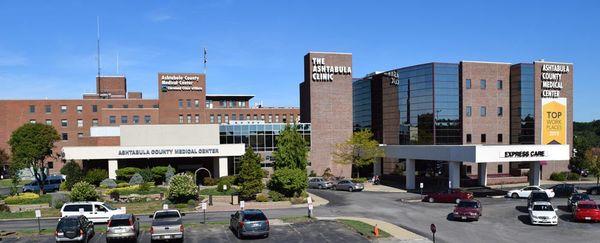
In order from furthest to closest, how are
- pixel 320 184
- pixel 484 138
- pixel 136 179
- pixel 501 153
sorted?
1. pixel 484 138
2. pixel 320 184
3. pixel 136 179
4. pixel 501 153

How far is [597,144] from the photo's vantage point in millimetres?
150375

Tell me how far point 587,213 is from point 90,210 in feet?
117

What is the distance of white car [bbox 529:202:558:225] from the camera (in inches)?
1389

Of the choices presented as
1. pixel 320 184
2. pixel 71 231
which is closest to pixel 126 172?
pixel 320 184

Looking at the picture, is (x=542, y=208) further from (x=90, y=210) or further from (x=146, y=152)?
(x=146, y=152)

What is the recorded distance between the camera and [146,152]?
6762 centimetres

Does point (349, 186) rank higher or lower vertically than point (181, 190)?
lower

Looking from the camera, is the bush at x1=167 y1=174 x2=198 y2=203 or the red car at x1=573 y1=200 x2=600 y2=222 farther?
the bush at x1=167 y1=174 x2=198 y2=203

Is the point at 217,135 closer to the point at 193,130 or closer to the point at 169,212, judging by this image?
the point at 193,130

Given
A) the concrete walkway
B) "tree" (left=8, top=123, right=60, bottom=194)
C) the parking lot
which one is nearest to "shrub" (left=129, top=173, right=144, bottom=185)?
"tree" (left=8, top=123, right=60, bottom=194)

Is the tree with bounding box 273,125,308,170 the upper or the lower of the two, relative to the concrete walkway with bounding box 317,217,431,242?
upper

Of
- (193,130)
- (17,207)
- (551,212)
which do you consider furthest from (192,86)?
(551,212)

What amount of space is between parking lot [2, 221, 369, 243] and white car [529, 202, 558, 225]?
534 inches

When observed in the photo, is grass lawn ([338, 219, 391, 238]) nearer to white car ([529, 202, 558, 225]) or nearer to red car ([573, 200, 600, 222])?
white car ([529, 202, 558, 225])
